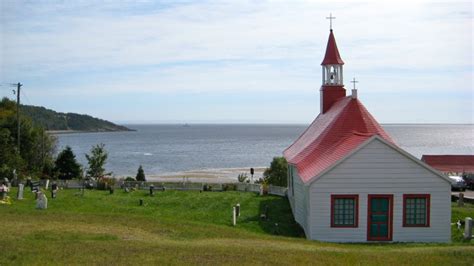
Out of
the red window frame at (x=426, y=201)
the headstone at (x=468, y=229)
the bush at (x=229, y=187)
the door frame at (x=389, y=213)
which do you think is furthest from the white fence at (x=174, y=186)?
the headstone at (x=468, y=229)

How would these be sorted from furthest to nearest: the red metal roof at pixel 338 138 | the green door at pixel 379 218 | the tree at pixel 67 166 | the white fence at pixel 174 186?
the tree at pixel 67 166 < the white fence at pixel 174 186 < the red metal roof at pixel 338 138 < the green door at pixel 379 218

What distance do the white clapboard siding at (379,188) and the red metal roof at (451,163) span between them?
35.1 m

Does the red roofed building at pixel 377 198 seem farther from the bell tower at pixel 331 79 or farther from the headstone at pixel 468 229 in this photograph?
the bell tower at pixel 331 79

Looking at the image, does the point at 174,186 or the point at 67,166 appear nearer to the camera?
the point at 174,186

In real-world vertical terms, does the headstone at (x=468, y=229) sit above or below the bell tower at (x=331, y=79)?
below

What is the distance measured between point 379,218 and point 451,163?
38.5 metres

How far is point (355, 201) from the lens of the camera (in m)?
25.2

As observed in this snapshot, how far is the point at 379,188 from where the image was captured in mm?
25297

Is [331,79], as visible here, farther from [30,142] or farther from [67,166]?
[30,142]

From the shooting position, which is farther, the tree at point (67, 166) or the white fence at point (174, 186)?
the tree at point (67, 166)

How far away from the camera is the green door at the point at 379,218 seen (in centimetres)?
2523

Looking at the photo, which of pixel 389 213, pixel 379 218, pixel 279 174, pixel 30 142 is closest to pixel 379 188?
pixel 389 213

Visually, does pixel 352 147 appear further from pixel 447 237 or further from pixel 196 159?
pixel 196 159

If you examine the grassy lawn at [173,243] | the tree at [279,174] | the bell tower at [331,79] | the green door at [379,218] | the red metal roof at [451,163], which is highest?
the bell tower at [331,79]
